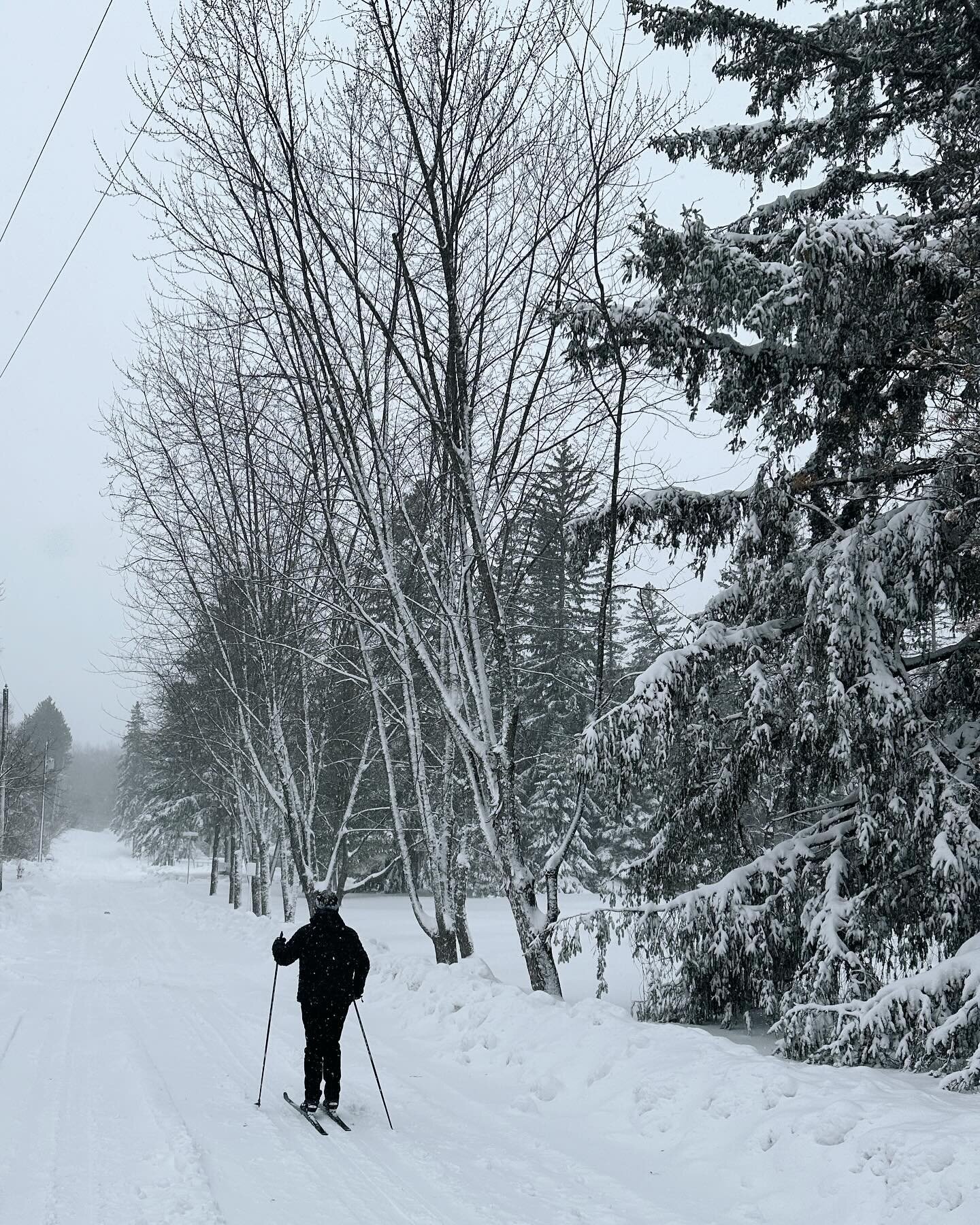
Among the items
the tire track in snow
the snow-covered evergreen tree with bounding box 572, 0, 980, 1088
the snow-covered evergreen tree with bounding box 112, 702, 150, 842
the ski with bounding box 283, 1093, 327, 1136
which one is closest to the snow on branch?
the snow-covered evergreen tree with bounding box 572, 0, 980, 1088

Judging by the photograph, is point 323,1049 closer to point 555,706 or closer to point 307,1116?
point 307,1116

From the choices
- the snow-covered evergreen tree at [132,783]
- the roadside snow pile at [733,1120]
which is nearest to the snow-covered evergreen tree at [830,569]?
the roadside snow pile at [733,1120]

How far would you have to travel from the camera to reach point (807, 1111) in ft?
16.9

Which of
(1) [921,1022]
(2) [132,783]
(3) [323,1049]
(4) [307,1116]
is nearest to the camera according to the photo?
(1) [921,1022]

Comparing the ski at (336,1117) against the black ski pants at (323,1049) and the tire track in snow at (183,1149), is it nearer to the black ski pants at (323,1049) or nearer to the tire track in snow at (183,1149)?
the black ski pants at (323,1049)

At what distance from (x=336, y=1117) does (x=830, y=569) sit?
5.47m

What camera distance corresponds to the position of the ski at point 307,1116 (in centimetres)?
612

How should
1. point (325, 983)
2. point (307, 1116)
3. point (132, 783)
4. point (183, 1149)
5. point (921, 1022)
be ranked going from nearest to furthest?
point (183, 1149) → point (921, 1022) → point (307, 1116) → point (325, 983) → point (132, 783)

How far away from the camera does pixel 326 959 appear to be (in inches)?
283

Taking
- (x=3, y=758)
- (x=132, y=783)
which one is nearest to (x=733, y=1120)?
(x=3, y=758)

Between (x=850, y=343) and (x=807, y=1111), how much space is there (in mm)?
6115

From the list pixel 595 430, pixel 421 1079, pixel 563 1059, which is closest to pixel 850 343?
pixel 595 430

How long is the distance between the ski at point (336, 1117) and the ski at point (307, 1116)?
0.10 metres

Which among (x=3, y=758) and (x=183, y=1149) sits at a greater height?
(x=3, y=758)
